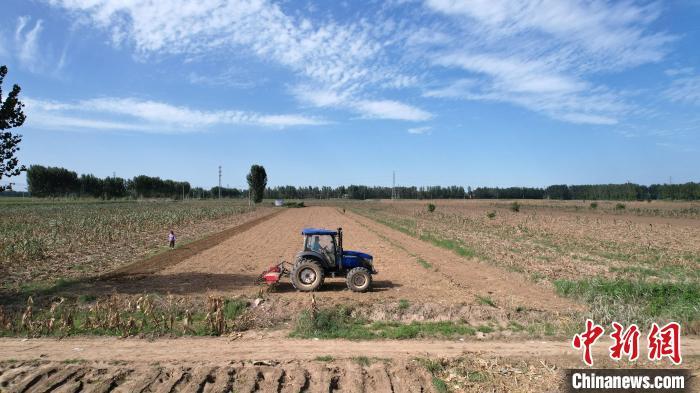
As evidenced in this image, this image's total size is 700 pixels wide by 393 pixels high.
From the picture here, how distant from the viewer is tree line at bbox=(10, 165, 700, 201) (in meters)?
117

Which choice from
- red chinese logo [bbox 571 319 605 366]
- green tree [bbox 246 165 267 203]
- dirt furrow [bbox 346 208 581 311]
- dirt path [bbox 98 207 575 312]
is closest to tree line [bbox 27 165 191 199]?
green tree [bbox 246 165 267 203]

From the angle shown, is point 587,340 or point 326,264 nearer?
point 587,340

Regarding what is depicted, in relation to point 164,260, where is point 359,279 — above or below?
above

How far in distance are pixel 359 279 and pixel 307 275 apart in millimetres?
1605

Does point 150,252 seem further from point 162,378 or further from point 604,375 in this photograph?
point 604,375

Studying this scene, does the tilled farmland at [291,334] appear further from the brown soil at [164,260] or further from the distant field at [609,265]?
the distant field at [609,265]

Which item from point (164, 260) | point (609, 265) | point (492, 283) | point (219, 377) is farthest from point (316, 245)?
point (609, 265)

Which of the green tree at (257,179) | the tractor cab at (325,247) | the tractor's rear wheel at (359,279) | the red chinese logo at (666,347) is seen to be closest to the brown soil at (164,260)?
the tractor cab at (325,247)

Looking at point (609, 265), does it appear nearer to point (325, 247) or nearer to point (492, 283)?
point (492, 283)

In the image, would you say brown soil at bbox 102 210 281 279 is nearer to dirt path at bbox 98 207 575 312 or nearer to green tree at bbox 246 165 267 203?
dirt path at bbox 98 207 575 312

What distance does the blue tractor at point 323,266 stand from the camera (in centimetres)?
1374

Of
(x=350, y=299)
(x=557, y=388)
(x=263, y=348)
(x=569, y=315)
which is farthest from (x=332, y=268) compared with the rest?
(x=557, y=388)

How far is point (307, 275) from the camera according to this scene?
45.5ft

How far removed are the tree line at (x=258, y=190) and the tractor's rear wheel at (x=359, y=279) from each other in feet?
333
